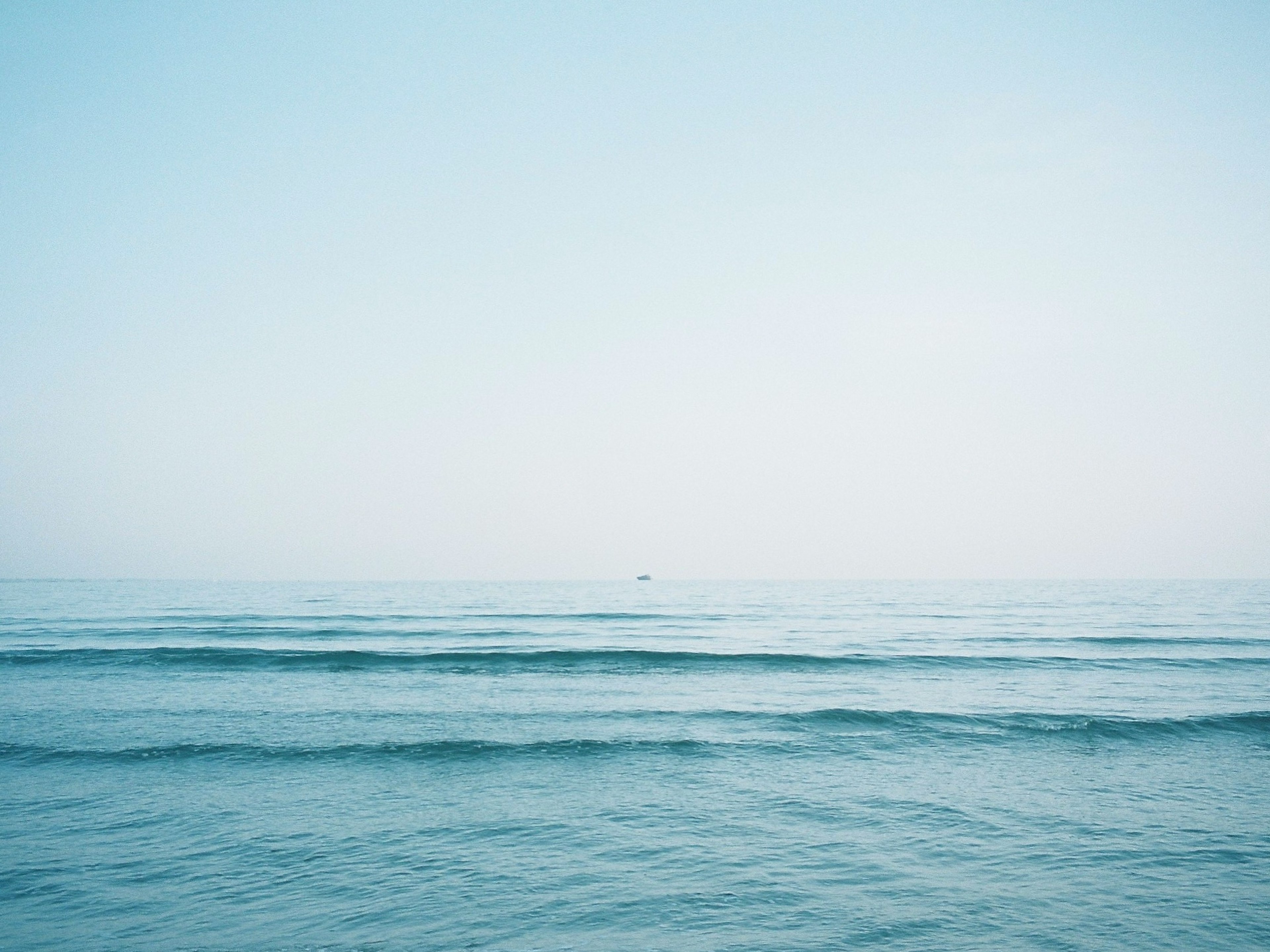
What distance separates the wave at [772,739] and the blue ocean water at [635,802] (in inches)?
4.3

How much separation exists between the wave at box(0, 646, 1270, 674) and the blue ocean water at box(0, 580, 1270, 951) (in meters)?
0.28

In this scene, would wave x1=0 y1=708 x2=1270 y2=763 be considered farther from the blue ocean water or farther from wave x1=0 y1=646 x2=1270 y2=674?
wave x1=0 y1=646 x2=1270 y2=674

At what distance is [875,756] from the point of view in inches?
578

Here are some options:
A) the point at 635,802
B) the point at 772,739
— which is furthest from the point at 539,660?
the point at 635,802

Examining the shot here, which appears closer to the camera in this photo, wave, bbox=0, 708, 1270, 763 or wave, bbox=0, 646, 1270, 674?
wave, bbox=0, 708, 1270, 763

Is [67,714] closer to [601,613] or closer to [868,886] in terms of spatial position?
[868,886]

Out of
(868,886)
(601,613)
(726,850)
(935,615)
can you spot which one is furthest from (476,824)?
(935,615)

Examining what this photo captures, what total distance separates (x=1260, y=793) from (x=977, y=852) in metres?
6.42

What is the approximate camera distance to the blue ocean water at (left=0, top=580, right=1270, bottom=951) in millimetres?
7848

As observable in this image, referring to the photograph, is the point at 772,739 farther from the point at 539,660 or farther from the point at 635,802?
the point at 539,660

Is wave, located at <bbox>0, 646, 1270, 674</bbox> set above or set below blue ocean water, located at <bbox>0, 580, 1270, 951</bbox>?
below

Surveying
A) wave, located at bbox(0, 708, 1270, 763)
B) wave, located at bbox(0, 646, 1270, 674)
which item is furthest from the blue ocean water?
wave, located at bbox(0, 646, 1270, 674)

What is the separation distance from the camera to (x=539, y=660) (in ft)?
96.8

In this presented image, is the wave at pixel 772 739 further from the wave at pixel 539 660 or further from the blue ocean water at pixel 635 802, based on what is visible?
the wave at pixel 539 660
